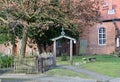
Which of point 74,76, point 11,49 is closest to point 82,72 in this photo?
point 74,76

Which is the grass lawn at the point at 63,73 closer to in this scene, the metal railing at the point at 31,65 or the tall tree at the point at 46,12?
the metal railing at the point at 31,65

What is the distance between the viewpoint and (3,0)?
2409cm

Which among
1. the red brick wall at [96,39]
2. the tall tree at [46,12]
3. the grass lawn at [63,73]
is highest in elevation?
the tall tree at [46,12]

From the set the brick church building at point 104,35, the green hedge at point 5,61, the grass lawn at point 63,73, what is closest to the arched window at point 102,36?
the brick church building at point 104,35

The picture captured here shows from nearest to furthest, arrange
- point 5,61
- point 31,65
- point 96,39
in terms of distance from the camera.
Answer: point 31,65 < point 5,61 < point 96,39

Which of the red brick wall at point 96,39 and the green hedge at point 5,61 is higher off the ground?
the red brick wall at point 96,39

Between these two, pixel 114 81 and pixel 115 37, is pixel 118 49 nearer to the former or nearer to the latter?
pixel 115 37

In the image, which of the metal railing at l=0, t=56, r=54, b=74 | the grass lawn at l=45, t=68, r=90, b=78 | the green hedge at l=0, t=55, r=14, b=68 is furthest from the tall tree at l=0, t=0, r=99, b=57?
the grass lawn at l=45, t=68, r=90, b=78

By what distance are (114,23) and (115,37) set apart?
1.86 meters

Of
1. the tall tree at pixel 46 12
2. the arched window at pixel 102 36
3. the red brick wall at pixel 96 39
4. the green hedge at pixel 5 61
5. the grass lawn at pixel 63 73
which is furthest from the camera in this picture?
the arched window at pixel 102 36

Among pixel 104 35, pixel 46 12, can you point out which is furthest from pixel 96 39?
pixel 46 12

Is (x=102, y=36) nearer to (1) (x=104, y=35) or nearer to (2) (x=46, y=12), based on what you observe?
(1) (x=104, y=35)

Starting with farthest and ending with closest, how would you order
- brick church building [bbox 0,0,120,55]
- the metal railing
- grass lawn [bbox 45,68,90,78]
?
brick church building [bbox 0,0,120,55], the metal railing, grass lawn [bbox 45,68,90,78]

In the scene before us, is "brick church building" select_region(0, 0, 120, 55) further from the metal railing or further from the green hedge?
the metal railing
